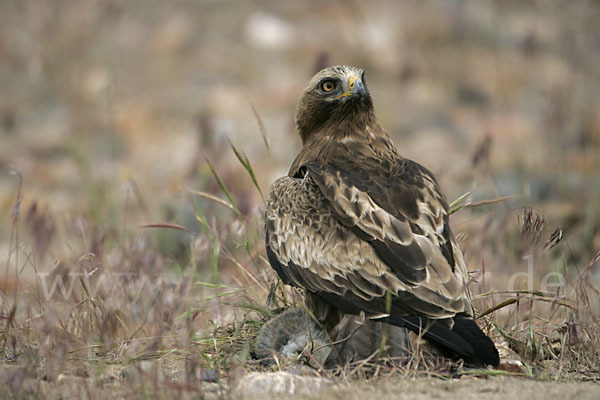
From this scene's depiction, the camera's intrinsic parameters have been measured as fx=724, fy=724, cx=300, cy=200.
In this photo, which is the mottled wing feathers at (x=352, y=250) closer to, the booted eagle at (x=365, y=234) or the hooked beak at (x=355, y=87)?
the booted eagle at (x=365, y=234)

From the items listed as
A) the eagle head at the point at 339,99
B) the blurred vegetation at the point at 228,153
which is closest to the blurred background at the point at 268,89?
the blurred vegetation at the point at 228,153

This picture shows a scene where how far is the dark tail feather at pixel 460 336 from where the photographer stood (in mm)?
2838

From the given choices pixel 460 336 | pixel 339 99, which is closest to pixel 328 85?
pixel 339 99

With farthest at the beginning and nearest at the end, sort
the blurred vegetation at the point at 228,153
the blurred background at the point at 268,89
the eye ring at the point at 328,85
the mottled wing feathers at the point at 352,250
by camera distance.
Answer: the blurred background at the point at 268,89, the eye ring at the point at 328,85, the blurred vegetation at the point at 228,153, the mottled wing feathers at the point at 352,250

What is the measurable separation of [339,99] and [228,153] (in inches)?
259

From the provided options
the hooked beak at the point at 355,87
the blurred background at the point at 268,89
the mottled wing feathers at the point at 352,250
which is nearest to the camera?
the mottled wing feathers at the point at 352,250

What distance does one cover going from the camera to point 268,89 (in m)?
12.7

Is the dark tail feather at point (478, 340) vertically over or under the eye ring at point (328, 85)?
under

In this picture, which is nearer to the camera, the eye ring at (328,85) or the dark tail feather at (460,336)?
the dark tail feather at (460,336)

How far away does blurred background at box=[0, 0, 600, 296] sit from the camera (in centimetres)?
852

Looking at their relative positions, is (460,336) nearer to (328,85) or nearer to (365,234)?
(365,234)

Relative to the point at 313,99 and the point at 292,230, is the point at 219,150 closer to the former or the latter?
the point at 313,99

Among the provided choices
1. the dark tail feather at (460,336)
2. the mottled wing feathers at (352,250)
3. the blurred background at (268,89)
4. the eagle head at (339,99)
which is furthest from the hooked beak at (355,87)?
the blurred background at (268,89)

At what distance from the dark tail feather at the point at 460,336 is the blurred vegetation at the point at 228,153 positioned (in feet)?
1.04
